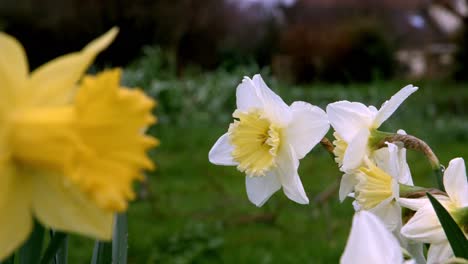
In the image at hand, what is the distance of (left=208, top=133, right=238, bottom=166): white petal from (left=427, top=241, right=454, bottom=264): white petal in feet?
0.70

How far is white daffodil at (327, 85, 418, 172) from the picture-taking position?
0.58 meters

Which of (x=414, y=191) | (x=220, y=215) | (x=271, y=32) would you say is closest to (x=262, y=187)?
(x=414, y=191)

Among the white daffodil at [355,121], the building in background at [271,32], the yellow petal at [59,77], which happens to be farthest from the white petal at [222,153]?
the building in background at [271,32]

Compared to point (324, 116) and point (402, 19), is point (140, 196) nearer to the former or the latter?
point (324, 116)

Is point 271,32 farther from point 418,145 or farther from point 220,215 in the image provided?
point 418,145

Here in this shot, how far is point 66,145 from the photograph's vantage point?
260 millimetres

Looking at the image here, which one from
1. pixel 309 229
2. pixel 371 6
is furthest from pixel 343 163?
pixel 371 6

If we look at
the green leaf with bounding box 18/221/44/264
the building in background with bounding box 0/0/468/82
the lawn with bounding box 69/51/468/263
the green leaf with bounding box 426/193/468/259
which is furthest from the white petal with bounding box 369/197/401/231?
the building in background with bounding box 0/0/468/82

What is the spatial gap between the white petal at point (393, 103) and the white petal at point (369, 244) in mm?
244

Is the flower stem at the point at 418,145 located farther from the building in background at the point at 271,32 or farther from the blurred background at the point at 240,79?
the building in background at the point at 271,32

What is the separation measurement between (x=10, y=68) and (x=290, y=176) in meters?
0.37

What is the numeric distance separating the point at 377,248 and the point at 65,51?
1048 centimetres

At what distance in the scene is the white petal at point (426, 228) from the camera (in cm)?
50

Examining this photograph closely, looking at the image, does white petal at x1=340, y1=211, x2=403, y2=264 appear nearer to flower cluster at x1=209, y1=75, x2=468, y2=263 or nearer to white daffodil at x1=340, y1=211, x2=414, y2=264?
white daffodil at x1=340, y1=211, x2=414, y2=264
